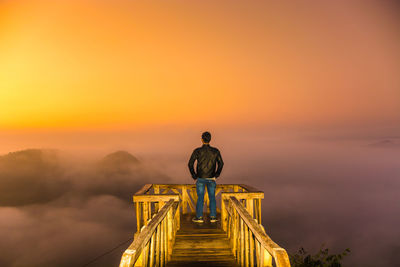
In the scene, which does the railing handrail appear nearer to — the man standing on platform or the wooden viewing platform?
the wooden viewing platform

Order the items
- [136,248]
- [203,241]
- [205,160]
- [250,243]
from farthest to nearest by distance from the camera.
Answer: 1. [205,160]
2. [203,241]
3. [250,243]
4. [136,248]

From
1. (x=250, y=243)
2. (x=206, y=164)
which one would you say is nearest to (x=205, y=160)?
(x=206, y=164)

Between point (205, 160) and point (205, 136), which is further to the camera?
point (205, 160)

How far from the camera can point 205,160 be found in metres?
6.57

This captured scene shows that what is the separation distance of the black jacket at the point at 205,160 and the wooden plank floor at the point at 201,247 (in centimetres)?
138

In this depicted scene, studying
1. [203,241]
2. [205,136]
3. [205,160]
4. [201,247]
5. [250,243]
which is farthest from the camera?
[205,160]

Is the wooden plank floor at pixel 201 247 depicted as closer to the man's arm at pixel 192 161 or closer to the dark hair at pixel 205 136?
the man's arm at pixel 192 161

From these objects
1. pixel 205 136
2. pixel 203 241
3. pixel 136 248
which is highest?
pixel 205 136

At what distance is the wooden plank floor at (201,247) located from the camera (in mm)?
5020

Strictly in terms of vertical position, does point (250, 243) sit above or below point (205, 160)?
below

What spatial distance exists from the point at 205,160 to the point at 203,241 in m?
1.84

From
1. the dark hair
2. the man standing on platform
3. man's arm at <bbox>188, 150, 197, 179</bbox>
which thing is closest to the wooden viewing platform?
the man standing on platform

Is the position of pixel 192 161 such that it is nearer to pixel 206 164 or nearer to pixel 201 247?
pixel 206 164

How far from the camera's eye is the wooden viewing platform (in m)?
3.18
